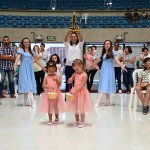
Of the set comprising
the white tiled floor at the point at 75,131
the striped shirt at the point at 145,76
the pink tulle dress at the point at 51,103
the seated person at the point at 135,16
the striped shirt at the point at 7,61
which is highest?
the seated person at the point at 135,16

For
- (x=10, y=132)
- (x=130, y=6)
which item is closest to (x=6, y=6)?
(x=130, y=6)

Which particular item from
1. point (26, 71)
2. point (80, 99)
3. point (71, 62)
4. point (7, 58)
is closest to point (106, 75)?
point (71, 62)

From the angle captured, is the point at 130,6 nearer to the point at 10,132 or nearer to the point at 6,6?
the point at 6,6

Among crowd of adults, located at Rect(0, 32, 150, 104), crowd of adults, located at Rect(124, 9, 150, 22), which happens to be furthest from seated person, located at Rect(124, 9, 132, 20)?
crowd of adults, located at Rect(0, 32, 150, 104)

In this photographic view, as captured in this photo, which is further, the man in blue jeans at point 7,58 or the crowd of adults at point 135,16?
the crowd of adults at point 135,16

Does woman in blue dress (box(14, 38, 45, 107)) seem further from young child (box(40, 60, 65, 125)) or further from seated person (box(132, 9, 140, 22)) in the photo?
seated person (box(132, 9, 140, 22))

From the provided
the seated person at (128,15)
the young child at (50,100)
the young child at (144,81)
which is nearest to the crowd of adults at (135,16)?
the seated person at (128,15)

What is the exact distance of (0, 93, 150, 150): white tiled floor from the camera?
3262mm

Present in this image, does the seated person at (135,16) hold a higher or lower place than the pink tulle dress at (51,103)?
higher

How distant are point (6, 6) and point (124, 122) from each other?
14.2 metres

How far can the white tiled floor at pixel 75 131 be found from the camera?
3.26 meters

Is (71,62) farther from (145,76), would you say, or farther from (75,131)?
(75,131)

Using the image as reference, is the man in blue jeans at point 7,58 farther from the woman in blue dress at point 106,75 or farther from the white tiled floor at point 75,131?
the woman in blue dress at point 106,75

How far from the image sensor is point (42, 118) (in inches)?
192
